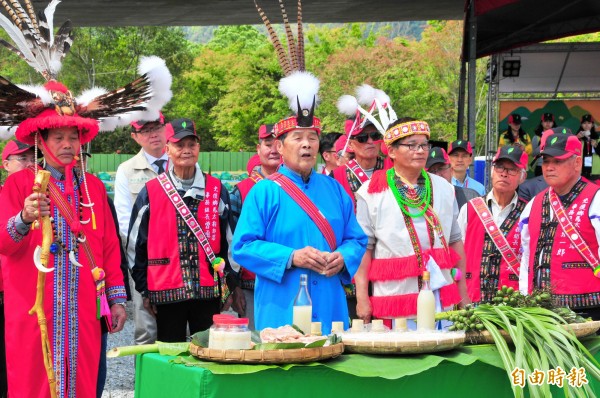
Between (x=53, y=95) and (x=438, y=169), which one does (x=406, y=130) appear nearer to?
(x=53, y=95)

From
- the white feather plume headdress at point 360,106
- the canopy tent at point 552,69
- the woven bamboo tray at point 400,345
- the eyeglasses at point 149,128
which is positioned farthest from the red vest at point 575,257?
the canopy tent at point 552,69

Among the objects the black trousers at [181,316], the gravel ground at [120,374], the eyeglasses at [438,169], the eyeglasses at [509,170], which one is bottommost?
the gravel ground at [120,374]

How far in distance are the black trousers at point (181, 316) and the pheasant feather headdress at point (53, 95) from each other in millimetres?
1746

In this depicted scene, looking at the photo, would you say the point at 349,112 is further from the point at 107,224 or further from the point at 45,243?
the point at 45,243

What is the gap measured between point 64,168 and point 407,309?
2.21 m

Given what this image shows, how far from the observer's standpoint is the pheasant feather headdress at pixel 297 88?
18.0 ft

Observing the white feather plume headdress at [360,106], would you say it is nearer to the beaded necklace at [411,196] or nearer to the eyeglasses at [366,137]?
the eyeglasses at [366,137]

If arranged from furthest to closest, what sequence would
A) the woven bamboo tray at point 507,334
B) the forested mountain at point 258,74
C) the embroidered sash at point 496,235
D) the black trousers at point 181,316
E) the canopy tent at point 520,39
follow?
the forested mountain at point 258,74, the canopy tent at point 520,39, the embroidered sash at point 496,235, the black trousers at point 181,316, the woven bamboo tray at point 507,334

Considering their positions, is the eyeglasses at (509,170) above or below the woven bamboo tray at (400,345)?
above

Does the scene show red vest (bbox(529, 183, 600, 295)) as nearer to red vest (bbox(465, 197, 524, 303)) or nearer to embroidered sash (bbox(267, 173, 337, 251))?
red vest (bbox(465, 197, 524, 303))

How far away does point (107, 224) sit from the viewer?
550cm

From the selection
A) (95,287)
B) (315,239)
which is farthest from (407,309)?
(95,287)

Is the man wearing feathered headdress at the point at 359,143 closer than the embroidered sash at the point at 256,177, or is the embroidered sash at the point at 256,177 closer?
the man wearing feathered headdress at the point at 359,143

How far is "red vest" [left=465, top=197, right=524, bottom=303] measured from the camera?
745 cm
